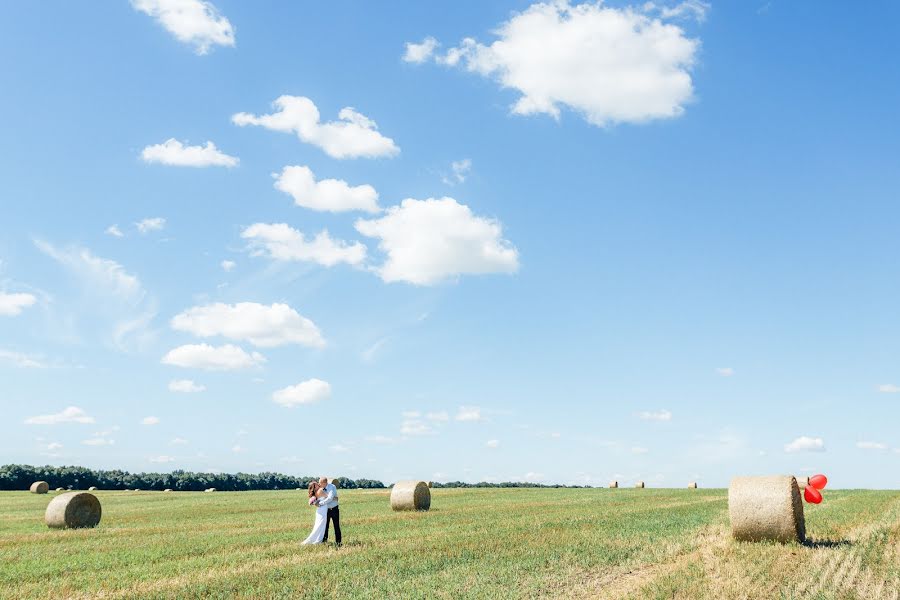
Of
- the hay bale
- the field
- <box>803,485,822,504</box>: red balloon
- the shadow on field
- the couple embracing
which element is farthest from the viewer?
the couple embracing

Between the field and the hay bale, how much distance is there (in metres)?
0.47

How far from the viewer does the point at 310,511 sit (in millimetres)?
38062

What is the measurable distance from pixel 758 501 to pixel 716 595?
22.4 ft

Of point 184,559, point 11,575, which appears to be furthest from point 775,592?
point 11,575

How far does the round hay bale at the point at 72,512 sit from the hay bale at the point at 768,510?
25629 millimetres

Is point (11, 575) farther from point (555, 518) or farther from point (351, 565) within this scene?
point (555, 518)

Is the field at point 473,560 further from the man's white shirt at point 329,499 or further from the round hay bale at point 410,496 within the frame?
the round hay bale at point 410,496

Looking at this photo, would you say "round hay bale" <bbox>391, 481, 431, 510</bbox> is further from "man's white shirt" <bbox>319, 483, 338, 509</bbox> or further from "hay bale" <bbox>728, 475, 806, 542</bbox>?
"hay bale" <bbox>728, 475, 806, 542</bbox>

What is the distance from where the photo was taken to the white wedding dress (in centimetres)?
2130

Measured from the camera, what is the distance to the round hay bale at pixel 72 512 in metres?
30.9

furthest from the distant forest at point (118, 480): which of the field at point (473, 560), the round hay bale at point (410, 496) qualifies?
the field at point (473, 560)

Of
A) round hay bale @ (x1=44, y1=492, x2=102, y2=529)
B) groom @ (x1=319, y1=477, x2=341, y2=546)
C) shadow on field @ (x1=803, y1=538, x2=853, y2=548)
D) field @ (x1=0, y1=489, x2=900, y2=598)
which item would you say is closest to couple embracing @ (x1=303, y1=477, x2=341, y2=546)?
groom @ (x1=319, y1=477, x2=341, y2=546)

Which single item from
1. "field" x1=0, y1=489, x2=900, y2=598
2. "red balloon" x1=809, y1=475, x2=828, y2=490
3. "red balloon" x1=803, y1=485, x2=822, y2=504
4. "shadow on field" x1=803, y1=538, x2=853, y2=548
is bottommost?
"field" x1=0, y1=489, x2=900, y2=598

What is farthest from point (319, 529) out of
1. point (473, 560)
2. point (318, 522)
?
point (473, 560)
